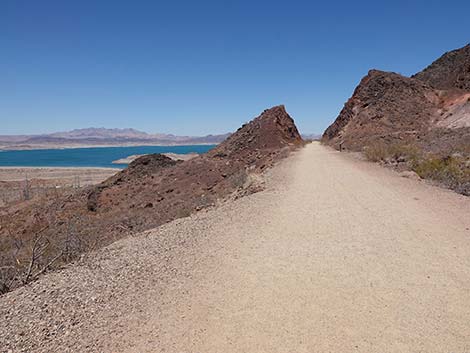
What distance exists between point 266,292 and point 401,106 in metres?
41.8

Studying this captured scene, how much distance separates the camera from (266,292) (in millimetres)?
4727

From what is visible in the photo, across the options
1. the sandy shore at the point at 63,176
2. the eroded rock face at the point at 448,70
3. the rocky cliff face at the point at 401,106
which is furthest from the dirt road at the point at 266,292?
the sandy shore at the point at 63,176

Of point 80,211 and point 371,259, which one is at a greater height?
point 371,259

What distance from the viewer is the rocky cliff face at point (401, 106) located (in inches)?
1398

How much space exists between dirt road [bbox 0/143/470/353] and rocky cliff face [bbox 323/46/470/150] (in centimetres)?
2729

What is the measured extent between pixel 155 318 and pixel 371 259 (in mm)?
3505

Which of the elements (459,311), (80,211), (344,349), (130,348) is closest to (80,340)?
(130,348)

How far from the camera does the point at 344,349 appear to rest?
3.51m

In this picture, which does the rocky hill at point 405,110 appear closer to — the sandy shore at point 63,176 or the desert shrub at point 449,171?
the desert shrub at point 449,171

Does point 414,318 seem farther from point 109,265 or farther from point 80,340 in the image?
point 109,265

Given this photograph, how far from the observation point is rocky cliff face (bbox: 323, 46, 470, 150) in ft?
116

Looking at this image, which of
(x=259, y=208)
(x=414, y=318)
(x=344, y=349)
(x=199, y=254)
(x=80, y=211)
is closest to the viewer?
(x=344, y=349)

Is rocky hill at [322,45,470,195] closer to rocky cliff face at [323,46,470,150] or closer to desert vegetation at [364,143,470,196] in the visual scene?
rocky cliff face at [323,46,470,150]

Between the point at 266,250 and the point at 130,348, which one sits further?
the point at 266,250
